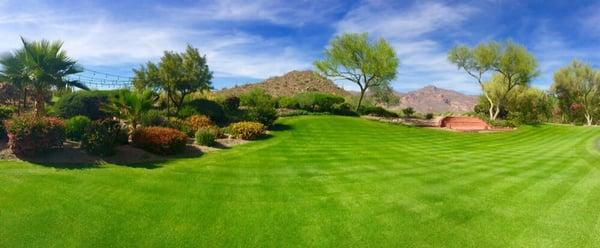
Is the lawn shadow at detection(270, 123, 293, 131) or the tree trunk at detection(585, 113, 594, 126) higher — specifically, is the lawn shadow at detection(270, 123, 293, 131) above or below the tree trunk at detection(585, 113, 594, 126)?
below

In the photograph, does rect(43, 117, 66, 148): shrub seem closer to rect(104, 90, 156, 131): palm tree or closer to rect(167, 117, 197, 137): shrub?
rect(104, 90, 156, 131): palm tree

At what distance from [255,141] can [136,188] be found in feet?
39.9

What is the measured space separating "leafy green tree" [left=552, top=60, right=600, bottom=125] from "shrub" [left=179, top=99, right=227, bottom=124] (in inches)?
2551

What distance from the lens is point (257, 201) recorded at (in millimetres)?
11117

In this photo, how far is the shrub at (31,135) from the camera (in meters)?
15.1

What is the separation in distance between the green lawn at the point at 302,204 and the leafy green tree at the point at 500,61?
3888cm

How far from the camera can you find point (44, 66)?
66.0 feet

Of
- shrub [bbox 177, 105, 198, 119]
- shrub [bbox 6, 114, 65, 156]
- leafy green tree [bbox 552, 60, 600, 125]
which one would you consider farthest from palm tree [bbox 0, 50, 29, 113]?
leafy green tree [bbox 552, 60, 600, 125]

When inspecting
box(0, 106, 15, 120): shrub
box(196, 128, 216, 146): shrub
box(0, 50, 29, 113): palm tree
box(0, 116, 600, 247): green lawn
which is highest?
box(0, 50, 29, 113): palm tree

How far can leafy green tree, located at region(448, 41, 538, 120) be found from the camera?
51094 millimetres

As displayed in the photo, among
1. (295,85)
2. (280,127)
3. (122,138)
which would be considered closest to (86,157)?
(122,138)

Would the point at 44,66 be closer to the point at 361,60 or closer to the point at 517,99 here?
the point at 361,60

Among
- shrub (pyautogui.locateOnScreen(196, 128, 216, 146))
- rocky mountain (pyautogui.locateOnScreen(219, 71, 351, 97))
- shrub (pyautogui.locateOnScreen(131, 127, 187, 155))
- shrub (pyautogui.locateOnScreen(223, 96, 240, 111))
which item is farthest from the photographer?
rocky mountain (pyautogui.locateOnScreen(219, 71, 351, 97))

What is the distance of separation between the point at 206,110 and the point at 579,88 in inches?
2645
